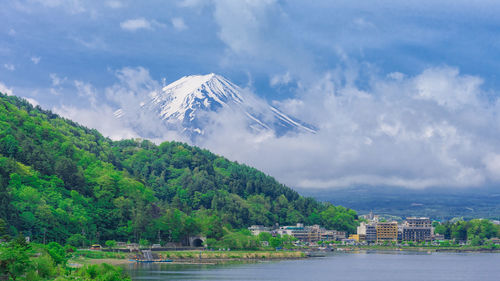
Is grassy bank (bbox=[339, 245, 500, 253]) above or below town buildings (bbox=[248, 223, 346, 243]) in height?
below

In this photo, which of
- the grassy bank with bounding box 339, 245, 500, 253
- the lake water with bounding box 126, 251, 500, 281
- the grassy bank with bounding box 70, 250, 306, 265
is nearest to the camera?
the lake water with bounding box 126, 251, 500, 281

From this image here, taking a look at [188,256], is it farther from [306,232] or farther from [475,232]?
[475,232]

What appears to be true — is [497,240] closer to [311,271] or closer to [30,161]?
[311,271]

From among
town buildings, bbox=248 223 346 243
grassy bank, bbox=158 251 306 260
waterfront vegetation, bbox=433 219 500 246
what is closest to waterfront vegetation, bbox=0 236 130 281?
grassy bank, bbox=158 251 306 260

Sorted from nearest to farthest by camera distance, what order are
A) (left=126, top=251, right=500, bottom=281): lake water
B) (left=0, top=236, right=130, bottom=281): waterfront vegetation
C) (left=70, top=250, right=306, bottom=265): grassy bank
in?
1. (left=0, top=236, right=130, bottom=281): waterfront vegetation
2. (left=126, top=251, right=500, bottom=281): lake water
3. (left=70, top=250, right=306, bottom=265): grassy bank

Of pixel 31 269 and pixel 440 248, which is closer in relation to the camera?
pixel 31 269

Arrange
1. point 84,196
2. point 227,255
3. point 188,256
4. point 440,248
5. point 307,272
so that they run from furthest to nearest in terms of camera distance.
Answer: point 440,248, point 84,196, point 227,255, point 188,256, point 307,272

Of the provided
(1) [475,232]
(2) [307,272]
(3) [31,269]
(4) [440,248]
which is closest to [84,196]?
(2) [307,272]

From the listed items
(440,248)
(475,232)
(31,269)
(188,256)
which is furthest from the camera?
(475,232)

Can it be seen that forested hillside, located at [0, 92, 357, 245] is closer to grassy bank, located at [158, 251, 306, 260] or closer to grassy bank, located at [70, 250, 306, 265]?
grassy bank, located at [70, 250, 306, 265]

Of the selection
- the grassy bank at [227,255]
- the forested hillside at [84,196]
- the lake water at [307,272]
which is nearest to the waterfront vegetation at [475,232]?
the forested hillside at [84,196]

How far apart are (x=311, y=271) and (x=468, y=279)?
807 inches

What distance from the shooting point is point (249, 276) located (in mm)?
77625

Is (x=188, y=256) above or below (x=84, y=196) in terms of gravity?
below
